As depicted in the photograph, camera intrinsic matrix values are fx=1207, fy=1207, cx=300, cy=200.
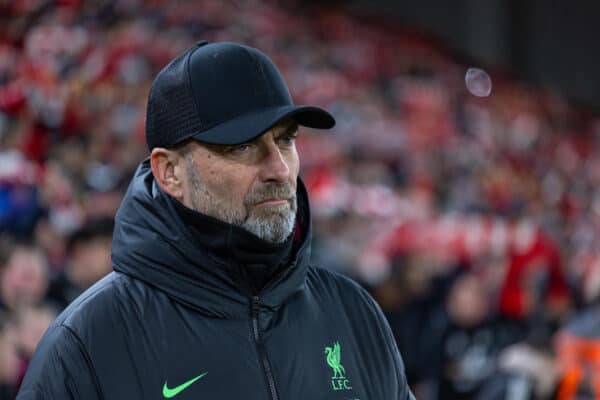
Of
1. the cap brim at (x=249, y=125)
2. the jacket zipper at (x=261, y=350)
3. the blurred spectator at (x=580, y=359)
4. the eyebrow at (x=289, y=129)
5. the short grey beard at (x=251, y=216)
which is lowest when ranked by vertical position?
the blurred spectator at (x=580, y=359)

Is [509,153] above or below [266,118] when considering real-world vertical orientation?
below

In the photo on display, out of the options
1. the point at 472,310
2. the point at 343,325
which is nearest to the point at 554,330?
the point at 472,310

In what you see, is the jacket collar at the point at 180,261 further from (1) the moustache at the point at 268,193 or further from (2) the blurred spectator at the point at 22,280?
(2) the blurred spectator at the point at 22,280

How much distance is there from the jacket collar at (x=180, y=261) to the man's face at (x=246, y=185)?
0.10 feet

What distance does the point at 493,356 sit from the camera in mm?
5328

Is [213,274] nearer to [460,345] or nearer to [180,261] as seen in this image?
[180,261]

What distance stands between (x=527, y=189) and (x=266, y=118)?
11.9 meters

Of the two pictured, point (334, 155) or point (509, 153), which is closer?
point (334, 155)

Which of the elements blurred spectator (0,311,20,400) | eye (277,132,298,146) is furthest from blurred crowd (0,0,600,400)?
eye (277,132,298,146)

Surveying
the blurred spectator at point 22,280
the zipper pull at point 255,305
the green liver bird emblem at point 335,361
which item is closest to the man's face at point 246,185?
the zipper pull at point 255,305

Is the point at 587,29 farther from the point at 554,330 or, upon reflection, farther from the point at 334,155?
the point at 554,330

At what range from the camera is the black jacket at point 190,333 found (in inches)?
73.8

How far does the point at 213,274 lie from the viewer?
1977 mm

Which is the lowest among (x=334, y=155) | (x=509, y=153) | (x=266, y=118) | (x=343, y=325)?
(x=509, y=153)
